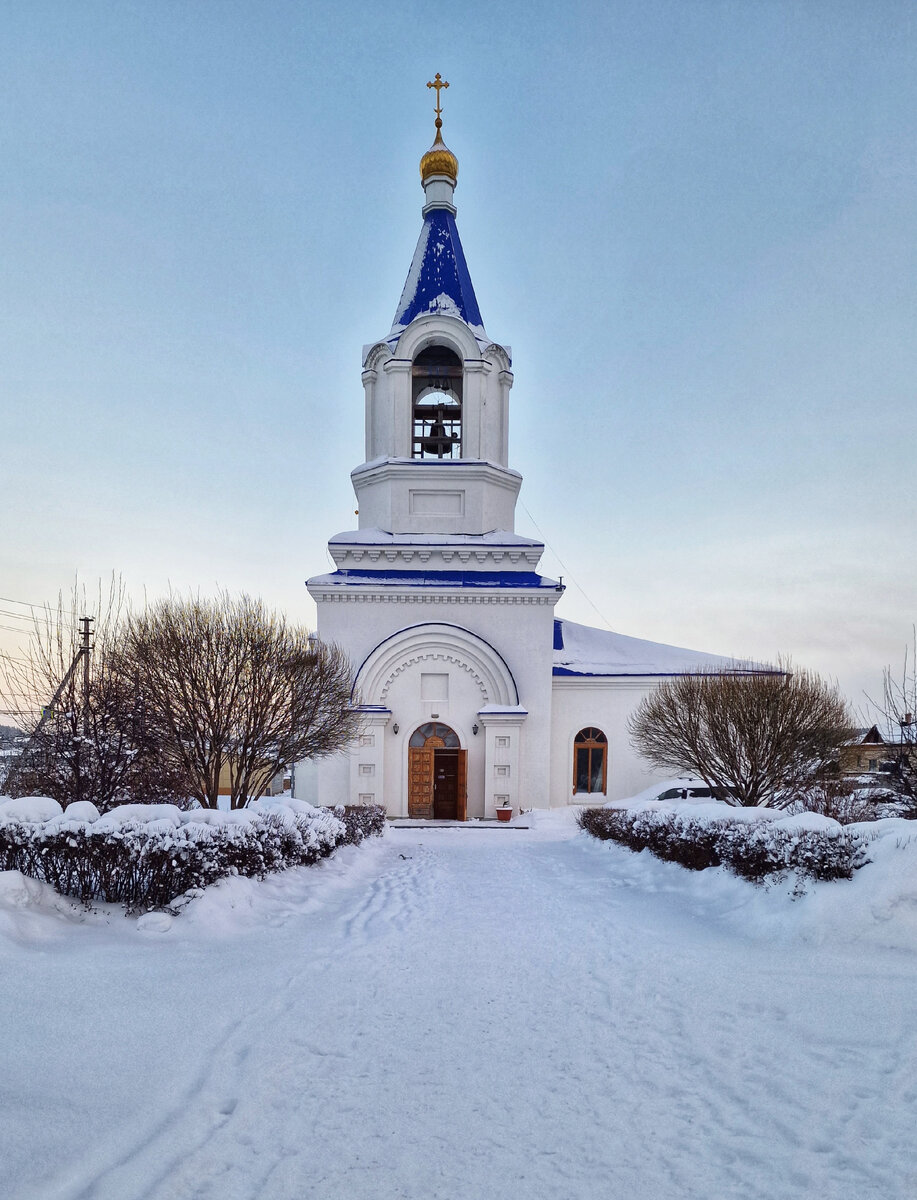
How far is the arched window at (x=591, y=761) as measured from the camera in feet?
66.4

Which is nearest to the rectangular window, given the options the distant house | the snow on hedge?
the snow on hedge

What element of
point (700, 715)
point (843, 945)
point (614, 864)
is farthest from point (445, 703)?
point (843, 945)

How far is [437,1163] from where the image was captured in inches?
122

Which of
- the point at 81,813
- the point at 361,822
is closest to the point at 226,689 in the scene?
the point at 361,822

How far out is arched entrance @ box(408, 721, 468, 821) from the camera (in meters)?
18.6

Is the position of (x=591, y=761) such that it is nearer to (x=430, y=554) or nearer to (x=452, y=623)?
(x=452, y=623)

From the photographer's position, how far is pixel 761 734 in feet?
45.3

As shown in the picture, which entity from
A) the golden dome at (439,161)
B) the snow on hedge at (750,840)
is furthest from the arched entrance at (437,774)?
the golden dome at (439,161)

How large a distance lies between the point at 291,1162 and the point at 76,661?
9370 mm

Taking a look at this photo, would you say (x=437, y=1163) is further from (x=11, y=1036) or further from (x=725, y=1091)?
(x=11, y=1036)

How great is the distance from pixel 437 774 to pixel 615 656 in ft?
22.4

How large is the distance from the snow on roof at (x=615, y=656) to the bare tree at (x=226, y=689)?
32.4 feet

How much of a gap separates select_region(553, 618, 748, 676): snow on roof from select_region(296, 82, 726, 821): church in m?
0.09

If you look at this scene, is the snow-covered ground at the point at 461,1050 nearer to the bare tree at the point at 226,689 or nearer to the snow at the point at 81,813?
the snow at the point at 81,813
